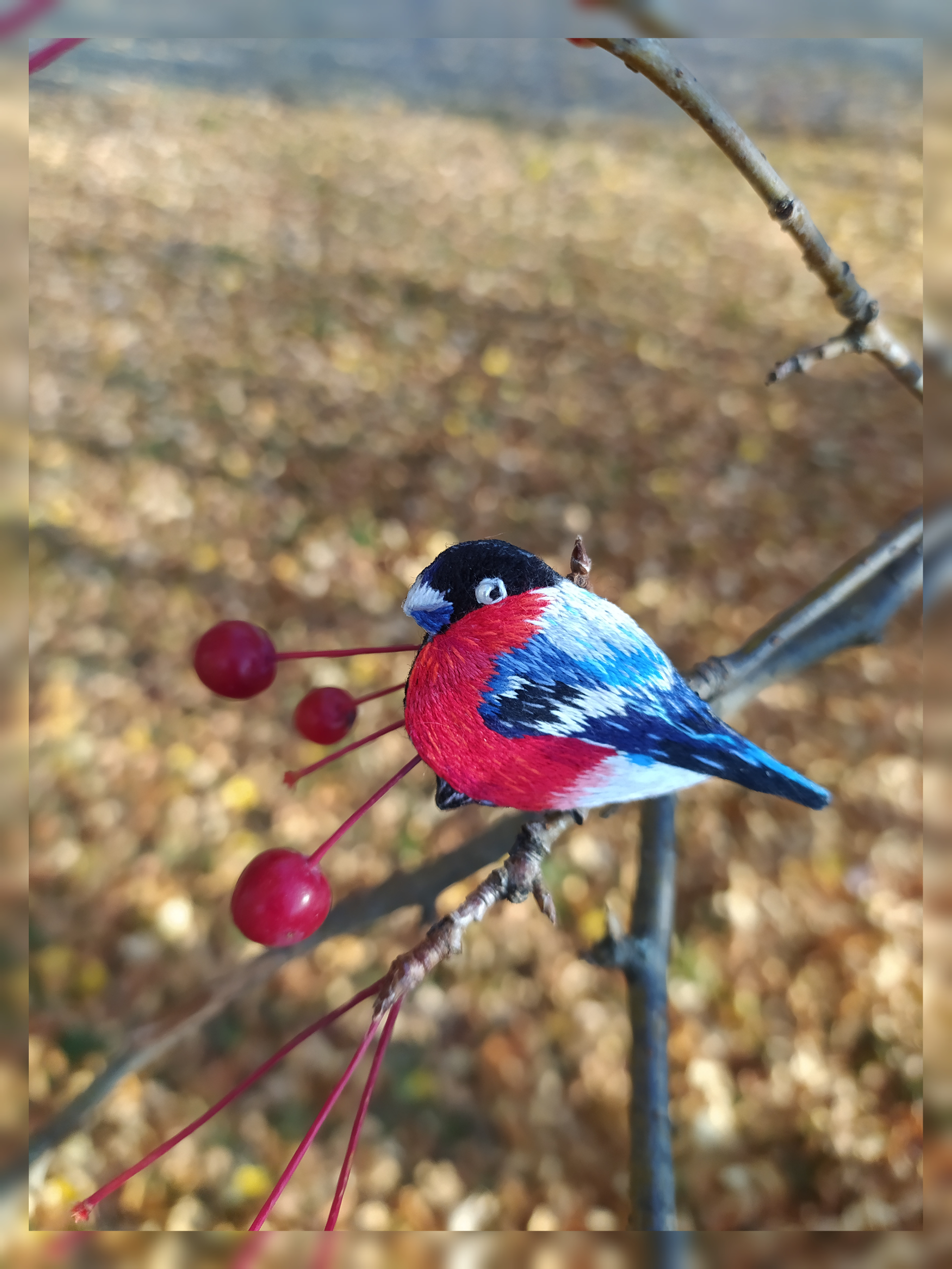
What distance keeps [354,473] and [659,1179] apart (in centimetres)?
163

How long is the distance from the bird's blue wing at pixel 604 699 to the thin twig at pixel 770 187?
0.19m

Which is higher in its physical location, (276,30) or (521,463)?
(276,30)

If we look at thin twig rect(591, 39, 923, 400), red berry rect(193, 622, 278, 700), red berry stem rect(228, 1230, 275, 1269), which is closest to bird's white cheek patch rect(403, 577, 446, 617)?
red berry rect(193, 622, 278, 700)

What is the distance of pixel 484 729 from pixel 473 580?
0.27ft

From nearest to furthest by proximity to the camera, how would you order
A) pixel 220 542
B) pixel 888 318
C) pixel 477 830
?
pixel 477 830
pixel 220 542
pixel 888 318

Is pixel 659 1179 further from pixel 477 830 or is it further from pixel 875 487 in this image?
pixel 875 487

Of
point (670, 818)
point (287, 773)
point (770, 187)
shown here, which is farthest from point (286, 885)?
point (770, 187)

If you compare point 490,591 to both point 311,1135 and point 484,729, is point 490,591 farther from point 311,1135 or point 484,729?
point 311,1135

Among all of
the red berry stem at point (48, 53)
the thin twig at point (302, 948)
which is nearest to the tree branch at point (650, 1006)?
the thin twig at point (302, 948)

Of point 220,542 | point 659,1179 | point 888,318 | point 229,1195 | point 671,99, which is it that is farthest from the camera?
point 888,318

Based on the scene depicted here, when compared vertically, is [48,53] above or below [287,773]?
above

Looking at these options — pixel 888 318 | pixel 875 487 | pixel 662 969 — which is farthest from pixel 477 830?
pixel 888 318

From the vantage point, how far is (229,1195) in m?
1.13

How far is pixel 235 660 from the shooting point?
540 millimetres
